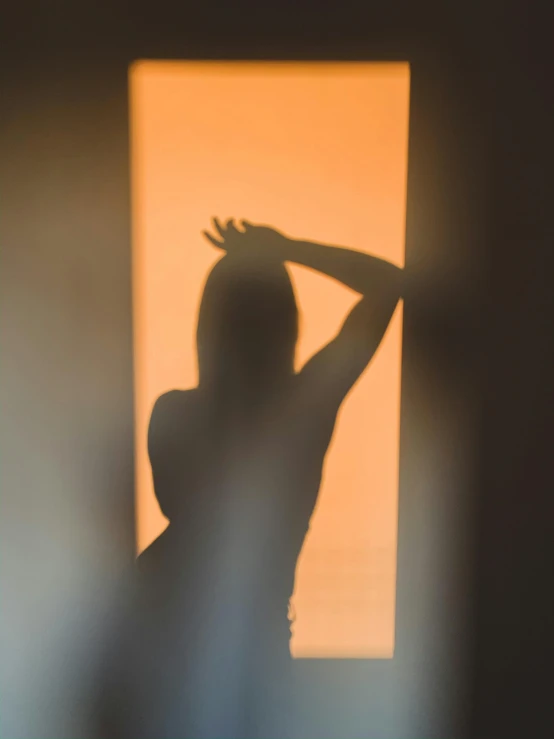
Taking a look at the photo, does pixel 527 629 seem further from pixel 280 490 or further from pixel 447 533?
pixel 280 490

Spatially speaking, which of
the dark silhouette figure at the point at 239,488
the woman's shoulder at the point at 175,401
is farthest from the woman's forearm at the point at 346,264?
the woman's shoulder at the point at 175,401

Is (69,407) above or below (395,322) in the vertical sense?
below

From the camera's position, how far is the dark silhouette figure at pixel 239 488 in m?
1.16

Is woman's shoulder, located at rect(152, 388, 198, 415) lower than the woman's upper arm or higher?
lower

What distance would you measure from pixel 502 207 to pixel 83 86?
79 centimetres

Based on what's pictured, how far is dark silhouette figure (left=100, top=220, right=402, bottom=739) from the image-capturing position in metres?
1.16

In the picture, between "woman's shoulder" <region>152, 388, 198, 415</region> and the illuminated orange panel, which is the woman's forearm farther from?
"woman's shoulder" <region>152, 388, 198, 415</region>

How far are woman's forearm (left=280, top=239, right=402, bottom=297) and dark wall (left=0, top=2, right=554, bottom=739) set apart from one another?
0.19ft

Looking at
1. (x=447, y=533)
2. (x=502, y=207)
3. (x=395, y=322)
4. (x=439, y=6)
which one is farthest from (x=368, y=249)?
Result: (x=447, y=533)

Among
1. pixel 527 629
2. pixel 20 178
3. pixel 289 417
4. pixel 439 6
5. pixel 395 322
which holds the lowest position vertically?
pixel 527 629

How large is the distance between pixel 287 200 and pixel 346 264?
160 mm

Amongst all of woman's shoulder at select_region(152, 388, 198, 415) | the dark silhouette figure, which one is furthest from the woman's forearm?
woman's shoulder at select_region(152, 388, 198, 415)

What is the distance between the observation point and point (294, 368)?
118cm

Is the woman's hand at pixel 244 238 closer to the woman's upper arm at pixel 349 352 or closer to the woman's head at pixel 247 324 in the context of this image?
the woman's head at pixel 247 324
